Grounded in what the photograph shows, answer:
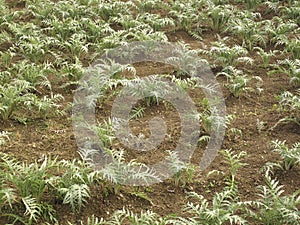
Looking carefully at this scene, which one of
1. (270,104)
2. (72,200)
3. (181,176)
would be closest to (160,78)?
(270,104)

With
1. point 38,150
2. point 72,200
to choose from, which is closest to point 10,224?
point 72,200

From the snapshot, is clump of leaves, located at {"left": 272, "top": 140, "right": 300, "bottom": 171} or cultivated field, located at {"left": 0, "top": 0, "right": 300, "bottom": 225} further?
clump of leaves, located at {"left": 272, "top": 140, "right": 300, "bottom": 171}

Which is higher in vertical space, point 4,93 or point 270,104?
point 4,93

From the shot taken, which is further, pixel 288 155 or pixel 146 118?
pixel 146 118

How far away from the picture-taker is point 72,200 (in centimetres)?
437

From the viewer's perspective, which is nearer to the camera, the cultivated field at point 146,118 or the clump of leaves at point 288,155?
the cultivated field at point 146,118

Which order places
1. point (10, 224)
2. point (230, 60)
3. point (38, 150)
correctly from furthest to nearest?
point (230, 60)
point (38, 150)
point (10, 224)

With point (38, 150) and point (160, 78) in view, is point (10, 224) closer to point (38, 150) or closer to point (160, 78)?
point (38, 150)

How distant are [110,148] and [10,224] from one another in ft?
5.39

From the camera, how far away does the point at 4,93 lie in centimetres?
596

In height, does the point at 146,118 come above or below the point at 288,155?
below

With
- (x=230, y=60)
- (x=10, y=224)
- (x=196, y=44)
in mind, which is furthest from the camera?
(x=196, y=44)

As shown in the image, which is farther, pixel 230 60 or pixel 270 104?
pixel 230 60

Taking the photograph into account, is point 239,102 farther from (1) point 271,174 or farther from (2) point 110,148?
(2) point 110,148
